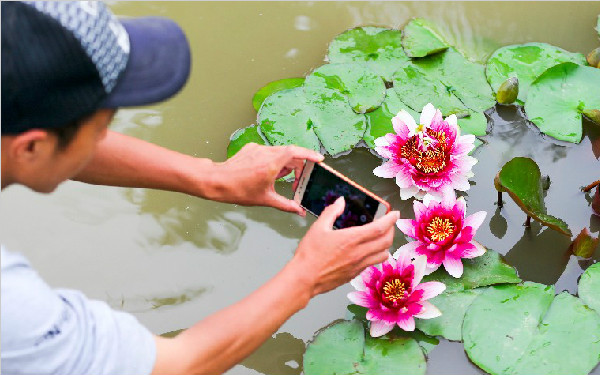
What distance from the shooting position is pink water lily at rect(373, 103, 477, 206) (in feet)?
7.33

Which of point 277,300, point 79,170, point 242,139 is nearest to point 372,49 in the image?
point 242,139

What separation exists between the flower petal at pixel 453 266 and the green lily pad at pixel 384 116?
58 cm

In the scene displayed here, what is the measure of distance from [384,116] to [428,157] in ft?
1.19

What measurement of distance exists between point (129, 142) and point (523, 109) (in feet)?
4.96

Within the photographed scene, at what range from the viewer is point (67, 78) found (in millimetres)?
1207

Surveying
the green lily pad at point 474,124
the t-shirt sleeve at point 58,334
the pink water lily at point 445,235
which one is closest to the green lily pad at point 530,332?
the pink water lily at point 445,235

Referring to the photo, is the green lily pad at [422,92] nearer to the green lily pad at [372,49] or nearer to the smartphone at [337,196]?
the green lily pad at [372,49]

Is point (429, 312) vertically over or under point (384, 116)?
under

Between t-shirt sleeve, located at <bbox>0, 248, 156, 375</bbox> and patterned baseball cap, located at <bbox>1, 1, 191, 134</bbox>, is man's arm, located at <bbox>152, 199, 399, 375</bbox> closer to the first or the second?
t-shirt sleeve, located at <bbox>0, 248, 156, 375</bbox>

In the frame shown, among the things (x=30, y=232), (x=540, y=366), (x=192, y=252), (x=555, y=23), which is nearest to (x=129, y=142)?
(x=192, y=252)

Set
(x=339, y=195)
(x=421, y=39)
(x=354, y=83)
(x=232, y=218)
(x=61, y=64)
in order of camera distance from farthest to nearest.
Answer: (x=421, y=39)
(x=354, y=83)
(x=232, y=218)
(x=339, y=195)
(x=61, y=64)

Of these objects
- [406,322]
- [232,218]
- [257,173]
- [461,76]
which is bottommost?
[232,218]

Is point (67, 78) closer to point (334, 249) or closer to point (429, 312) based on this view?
point (334, 249)

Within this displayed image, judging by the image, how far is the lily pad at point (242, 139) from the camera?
2486mm
